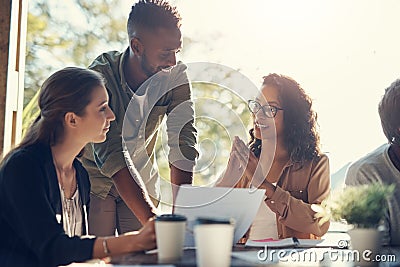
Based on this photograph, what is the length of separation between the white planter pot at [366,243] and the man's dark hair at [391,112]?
771 millimetres

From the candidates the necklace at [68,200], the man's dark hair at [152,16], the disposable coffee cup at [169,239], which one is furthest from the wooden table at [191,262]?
the man's dark hair at [152,16]

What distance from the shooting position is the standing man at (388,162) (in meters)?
1.78

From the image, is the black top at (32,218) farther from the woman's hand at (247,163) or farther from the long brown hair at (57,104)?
the woman's hand at (247,163)

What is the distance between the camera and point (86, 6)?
2934 millimetres

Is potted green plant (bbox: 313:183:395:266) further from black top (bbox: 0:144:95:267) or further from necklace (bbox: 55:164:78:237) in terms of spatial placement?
necklace (bbox: 55:164:78:237)

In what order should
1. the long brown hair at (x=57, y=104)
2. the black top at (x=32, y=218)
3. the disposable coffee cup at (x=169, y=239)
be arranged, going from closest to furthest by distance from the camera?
the disposable coffee cup at (x=169, y=239) < the black top at (x=32, y=218) < the long brown hair at (x=57, y=104)

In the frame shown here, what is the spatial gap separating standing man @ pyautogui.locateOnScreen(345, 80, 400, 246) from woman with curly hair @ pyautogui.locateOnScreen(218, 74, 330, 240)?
0.18 m

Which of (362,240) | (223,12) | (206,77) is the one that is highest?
(223,12)

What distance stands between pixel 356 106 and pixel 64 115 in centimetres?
143

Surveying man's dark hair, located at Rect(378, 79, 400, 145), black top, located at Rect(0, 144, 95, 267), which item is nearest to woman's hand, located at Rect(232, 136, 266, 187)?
man's dark hair, located at Rect(378, 79, 400, 145)

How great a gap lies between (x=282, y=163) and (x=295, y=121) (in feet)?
0.58

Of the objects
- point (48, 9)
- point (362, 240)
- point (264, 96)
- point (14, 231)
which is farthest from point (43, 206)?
point (48, 9)

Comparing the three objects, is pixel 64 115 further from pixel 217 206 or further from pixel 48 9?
pixel 48 9

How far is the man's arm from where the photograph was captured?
5.85ft
